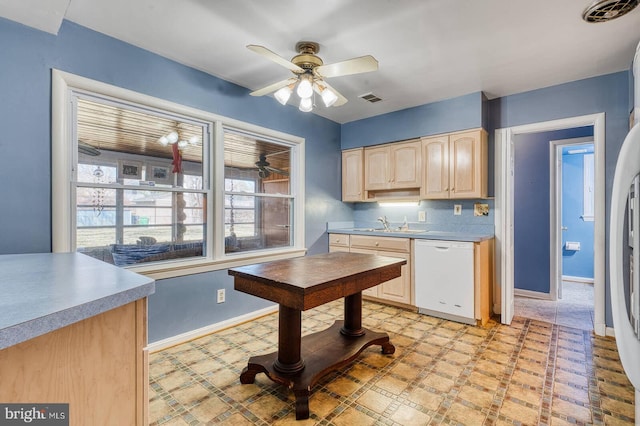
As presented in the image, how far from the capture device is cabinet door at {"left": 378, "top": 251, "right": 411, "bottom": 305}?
356cm

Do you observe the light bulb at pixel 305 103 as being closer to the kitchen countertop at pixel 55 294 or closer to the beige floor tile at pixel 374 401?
the kitchen countertop at pixel 55 294

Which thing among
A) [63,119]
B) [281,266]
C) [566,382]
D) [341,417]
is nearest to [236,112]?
[63,119]

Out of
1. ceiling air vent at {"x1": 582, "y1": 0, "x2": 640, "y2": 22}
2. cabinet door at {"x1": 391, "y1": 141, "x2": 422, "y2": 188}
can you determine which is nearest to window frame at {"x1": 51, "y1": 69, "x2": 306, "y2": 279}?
cabinet door at {"x1": 391, "y1": 141, "x2": 422, "y2": 188}

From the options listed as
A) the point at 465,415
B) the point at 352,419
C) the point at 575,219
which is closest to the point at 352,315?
the point at 352,419

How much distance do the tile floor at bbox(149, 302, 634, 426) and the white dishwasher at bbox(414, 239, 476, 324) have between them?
310 mm

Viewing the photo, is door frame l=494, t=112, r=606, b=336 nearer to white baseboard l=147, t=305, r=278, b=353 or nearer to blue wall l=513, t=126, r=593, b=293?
blue wall l=513, t=126, r=593, b=293

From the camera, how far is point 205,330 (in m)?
2.87

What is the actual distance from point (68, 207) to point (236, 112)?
1699mm

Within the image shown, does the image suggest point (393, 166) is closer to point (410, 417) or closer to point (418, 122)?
point (418, 122)

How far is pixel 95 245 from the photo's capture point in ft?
7.74

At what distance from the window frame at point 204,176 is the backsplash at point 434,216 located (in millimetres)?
1202

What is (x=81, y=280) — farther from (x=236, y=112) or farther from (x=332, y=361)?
(x=236, y=112)

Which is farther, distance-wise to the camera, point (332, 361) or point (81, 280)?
point (332, 361)

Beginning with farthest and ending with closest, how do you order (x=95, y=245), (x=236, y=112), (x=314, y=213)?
(x=314, y=213) → (x=236, y=112) → (x=95, y=245)
